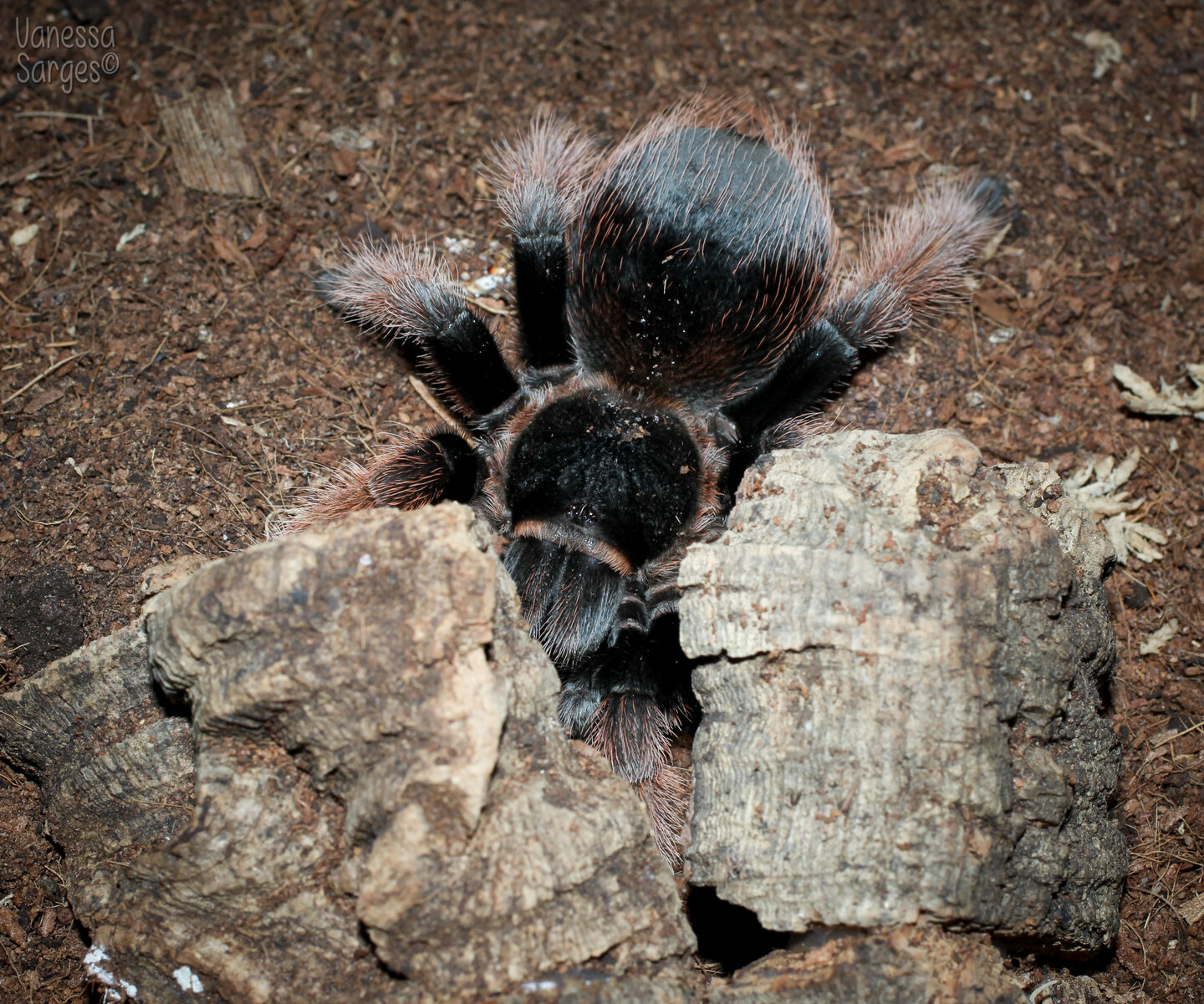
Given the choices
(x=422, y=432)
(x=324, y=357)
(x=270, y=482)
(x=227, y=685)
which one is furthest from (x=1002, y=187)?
(x=227, y=685)


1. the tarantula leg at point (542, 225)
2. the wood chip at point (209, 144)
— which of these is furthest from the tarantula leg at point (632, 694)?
the wood chip at point (209, 144)

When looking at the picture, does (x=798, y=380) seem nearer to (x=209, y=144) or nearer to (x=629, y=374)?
(x=629, y=374)

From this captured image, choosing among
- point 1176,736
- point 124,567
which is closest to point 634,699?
point 124,567

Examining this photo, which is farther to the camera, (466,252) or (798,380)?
(466,252)

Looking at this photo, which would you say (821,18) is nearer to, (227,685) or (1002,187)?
(1002,187)

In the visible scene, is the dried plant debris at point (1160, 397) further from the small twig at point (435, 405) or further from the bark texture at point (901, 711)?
the small twig at point (435, 405)

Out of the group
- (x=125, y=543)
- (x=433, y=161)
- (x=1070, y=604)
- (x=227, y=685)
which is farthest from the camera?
(x=433, y=161)
